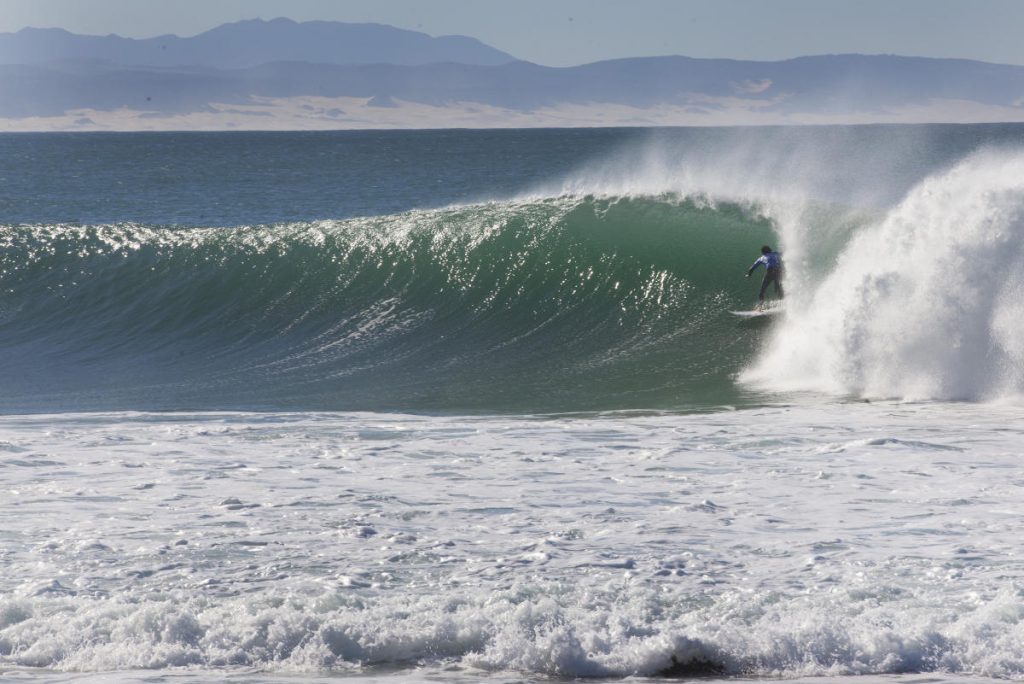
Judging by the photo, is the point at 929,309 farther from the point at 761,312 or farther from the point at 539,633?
the point at 539,633

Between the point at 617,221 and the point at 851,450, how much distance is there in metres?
10.7

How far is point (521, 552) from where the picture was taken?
707 centimetres

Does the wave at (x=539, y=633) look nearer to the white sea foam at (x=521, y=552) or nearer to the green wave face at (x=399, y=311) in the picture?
the white sea foam at (x=521, y=552)

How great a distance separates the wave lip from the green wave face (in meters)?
0.98

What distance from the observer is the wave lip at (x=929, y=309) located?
1191cm

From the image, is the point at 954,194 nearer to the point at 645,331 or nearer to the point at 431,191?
the point at 645,331

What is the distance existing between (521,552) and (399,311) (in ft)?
34.2

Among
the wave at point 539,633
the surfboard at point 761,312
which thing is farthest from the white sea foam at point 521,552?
the surfboard at point 761,312

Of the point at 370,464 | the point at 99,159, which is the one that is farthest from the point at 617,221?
the point at 99,159

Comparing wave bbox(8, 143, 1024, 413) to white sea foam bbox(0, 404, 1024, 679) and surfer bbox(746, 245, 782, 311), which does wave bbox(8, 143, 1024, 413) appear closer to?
surfer bbox(746, 245, 782, 311)

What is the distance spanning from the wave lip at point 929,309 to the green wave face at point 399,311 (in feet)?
3.21

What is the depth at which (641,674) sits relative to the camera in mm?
5801

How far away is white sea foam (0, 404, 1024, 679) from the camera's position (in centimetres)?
593

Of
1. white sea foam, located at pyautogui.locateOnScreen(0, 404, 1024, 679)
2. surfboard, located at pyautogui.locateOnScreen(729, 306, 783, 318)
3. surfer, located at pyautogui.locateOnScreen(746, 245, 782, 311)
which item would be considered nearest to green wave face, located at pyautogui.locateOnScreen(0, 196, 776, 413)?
surfboard, located at pyautogui.locateOnScreen(729, 306, 783, 318)
